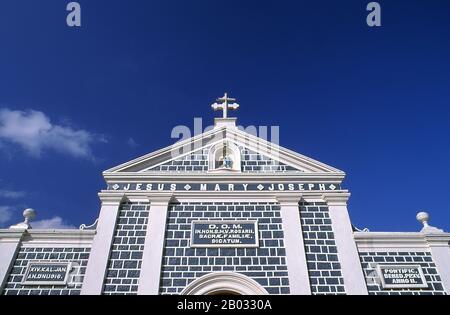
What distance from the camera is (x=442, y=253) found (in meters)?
12.2

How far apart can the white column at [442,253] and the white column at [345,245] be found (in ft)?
7.67

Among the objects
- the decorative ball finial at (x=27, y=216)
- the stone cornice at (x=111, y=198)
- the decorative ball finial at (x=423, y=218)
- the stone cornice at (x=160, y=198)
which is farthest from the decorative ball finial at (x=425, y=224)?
the decorative ball finial at (x=27, y=216)

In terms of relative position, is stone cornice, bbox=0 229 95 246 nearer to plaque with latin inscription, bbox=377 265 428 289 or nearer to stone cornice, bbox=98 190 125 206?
stone cornice, bbox=98 190 125 206

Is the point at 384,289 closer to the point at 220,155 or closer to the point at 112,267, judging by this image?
→ the point at 220,155

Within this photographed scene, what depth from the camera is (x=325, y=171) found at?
13.8 m

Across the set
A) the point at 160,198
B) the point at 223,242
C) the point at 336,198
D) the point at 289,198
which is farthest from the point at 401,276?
the point at 160,198

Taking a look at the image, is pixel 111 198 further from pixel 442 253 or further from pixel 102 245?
pixel 442 253

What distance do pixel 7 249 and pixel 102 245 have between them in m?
2.86

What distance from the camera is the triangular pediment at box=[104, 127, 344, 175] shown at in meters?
13.9

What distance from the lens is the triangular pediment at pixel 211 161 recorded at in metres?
13.9

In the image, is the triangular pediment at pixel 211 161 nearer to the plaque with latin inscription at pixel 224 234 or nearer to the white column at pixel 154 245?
the white column at pixel 154 245
